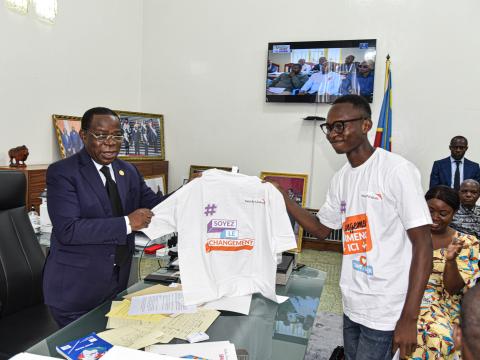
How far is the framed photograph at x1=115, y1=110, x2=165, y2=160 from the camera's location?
5.25 meters

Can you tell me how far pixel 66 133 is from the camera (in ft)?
14.6

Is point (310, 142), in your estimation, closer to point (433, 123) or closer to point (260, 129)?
point (260, 129)

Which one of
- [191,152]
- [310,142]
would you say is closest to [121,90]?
[191,152]

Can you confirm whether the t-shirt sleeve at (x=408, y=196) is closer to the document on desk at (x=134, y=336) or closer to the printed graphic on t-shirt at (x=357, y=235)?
the printed graphic on t-shirt at (x=357, y=235)

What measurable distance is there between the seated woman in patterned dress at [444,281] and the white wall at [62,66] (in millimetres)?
3885

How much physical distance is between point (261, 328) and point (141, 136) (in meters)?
4.49

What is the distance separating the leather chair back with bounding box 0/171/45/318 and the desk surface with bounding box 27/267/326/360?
636 millimetres

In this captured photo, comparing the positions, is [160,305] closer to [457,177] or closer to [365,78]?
[457,177]

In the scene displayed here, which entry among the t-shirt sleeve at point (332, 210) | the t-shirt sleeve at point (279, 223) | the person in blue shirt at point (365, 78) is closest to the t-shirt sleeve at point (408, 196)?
the t-shirt sleeve at point (332, 210)

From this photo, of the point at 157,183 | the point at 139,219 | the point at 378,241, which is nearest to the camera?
the point at 378,241

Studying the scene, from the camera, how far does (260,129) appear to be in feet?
18.2

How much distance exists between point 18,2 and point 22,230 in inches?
89.3

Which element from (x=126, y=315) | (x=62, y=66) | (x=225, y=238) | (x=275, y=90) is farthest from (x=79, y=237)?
(x=275, y=90)

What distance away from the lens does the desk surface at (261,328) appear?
133 centimetres
